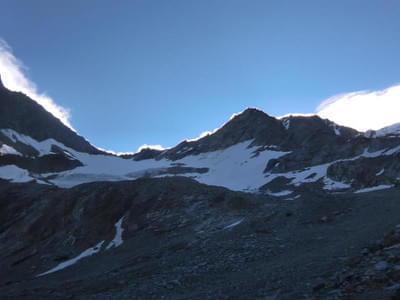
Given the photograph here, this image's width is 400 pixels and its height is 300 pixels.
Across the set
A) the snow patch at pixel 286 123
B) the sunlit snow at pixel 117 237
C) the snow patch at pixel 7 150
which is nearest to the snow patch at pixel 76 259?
the sunlit snow at pixel 117 237

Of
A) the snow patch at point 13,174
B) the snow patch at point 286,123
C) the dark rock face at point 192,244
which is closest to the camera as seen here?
the dark rock face at point 192,244

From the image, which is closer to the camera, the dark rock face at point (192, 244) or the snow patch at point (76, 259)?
the dark rock face at point (192, 244)

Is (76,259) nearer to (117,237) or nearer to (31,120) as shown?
(117,237)

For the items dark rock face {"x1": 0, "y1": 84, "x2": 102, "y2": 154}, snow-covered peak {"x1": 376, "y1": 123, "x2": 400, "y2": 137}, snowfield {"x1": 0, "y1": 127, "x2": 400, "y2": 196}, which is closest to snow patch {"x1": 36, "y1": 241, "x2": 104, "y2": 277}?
snowfield {"x1": 0, "y1": 127, "x2": 400, "y2": 196}

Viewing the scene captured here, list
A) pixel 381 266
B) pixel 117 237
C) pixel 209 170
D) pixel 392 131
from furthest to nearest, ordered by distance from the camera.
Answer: pixel 209 170
pixel 392 131
pixel 117 237
pixel 381 266

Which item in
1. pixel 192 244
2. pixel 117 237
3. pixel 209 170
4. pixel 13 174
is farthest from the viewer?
pixel 209 170

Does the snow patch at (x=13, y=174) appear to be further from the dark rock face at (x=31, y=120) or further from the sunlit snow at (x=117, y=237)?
the dark rock face at (x=31, y=120)

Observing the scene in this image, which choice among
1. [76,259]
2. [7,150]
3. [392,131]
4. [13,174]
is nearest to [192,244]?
[76,259]

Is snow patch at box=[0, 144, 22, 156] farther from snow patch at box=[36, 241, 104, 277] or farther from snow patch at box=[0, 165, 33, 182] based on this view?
snow patch at box=[36, 241, 104, 277]

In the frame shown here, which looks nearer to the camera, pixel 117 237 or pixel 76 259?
pixel 76 259

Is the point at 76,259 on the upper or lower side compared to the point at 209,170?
lower

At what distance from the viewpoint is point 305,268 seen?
14281 millimetres

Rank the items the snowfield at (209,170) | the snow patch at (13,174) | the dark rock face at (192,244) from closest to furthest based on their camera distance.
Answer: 1. the dark rock face at (192,244)
2. the snow patch at (13,174)
3. the snowfield at (209,170)

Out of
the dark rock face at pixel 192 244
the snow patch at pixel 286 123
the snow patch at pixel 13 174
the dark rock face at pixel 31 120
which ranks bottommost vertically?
the dark rock face at pixel 192 244
